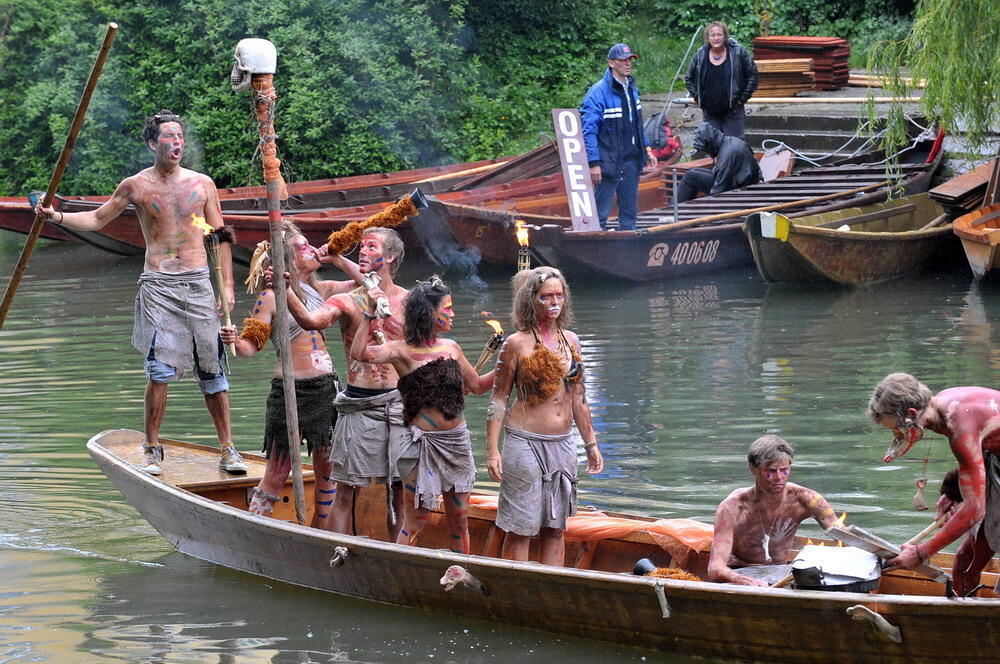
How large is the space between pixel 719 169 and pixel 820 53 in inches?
174

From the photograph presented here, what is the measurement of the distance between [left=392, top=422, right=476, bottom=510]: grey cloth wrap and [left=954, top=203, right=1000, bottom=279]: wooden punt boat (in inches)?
353

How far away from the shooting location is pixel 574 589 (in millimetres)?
6309

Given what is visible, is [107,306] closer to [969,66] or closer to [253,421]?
[253,421]

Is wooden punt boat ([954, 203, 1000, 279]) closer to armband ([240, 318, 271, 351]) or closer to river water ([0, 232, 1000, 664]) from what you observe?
river water ([0, 232, 1000, 664])

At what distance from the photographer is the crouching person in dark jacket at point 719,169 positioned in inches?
685

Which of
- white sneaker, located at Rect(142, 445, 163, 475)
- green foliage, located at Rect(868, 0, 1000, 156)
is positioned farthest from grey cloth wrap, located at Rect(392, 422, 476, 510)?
green foliage, located at Rect(868, 0, 1000, 156)

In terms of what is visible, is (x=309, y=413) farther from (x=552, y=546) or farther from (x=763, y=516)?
(x=763, y=516)

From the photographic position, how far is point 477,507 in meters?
7.73

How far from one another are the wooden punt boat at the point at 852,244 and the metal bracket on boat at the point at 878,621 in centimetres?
971

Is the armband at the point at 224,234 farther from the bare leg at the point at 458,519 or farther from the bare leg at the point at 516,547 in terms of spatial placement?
the bare leg at the point at 516,547

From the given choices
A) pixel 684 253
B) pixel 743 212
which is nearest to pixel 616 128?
pixel 684 253

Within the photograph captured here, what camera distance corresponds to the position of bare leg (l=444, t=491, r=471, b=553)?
709 cm

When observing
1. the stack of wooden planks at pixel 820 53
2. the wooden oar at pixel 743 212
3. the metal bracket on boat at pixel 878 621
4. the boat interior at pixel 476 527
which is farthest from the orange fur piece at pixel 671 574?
the stack of wooden planks at pixel 820 53

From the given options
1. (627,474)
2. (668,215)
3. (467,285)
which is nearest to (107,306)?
(467,285)
